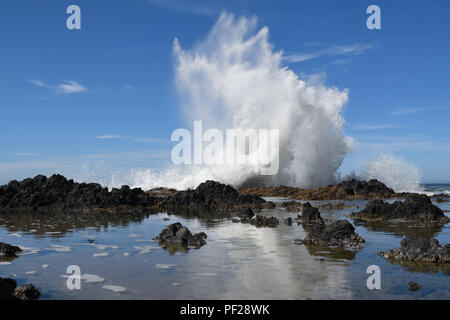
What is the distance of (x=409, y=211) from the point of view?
22312 millimetres

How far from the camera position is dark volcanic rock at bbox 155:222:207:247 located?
15.1 metres

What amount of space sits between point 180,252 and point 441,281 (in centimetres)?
817

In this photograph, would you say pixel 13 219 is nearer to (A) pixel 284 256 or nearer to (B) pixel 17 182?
(B) pixel 17 182

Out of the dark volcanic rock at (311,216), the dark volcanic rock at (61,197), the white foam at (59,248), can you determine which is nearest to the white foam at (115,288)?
the white foam at (59,248)

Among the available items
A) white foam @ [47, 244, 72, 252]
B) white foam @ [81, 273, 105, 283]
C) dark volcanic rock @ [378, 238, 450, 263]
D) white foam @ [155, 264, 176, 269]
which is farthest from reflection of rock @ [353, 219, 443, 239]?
white foam @ [47, 244, 72, 252]

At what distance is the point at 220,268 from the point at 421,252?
6355mm

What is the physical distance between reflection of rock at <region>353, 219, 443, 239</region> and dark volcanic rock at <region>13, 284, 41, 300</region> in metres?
14.4

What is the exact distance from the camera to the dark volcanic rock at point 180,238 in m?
15.1

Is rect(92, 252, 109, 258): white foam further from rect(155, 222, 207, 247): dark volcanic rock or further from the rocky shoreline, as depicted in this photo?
rect(155, 222, 207, 247): dark volcanic rock

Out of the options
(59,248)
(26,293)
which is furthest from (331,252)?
(59,248)

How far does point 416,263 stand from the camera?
11.5 m

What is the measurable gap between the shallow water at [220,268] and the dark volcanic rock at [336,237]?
512 mm
